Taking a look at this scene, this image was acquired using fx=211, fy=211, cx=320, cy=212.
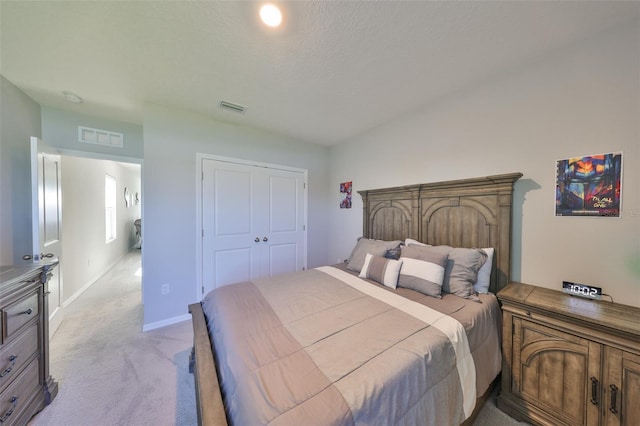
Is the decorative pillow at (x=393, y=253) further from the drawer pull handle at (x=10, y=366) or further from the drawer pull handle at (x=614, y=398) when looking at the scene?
the drawer pull handle at (x=10, y=366)

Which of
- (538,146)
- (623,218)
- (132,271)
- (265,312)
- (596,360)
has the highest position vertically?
(538,146)

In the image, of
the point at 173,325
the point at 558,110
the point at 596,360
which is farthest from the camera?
the point at 173,325

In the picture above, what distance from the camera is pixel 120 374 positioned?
177 centimetres

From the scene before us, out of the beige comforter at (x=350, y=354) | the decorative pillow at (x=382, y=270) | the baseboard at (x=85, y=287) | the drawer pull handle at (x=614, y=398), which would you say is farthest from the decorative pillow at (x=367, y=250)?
the baseboard at (x=85, y=287)

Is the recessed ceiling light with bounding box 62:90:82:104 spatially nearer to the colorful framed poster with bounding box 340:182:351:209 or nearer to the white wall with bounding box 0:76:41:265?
the white wall with bounding box 0:76:41:265

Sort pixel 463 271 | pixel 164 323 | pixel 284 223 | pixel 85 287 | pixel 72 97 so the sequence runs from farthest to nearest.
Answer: pixel 85 287
pixel 284 223
pixel 164 323
pixel 72 97
pixel 463 271

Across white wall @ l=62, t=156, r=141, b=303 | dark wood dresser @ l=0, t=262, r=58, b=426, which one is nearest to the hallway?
dark wood dresser @ l=0, t=262, r=58, b=426

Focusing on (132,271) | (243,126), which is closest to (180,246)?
(243,126)

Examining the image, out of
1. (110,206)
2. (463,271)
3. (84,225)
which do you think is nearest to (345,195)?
(463,271)

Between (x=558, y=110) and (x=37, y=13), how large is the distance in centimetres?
363

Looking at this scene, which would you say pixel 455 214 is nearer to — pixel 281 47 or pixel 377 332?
pixel 377 332

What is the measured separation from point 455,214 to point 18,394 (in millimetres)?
3500

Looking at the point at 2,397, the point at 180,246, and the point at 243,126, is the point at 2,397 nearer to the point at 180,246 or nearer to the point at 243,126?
the point at 180,246

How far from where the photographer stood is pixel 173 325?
2531 mm
